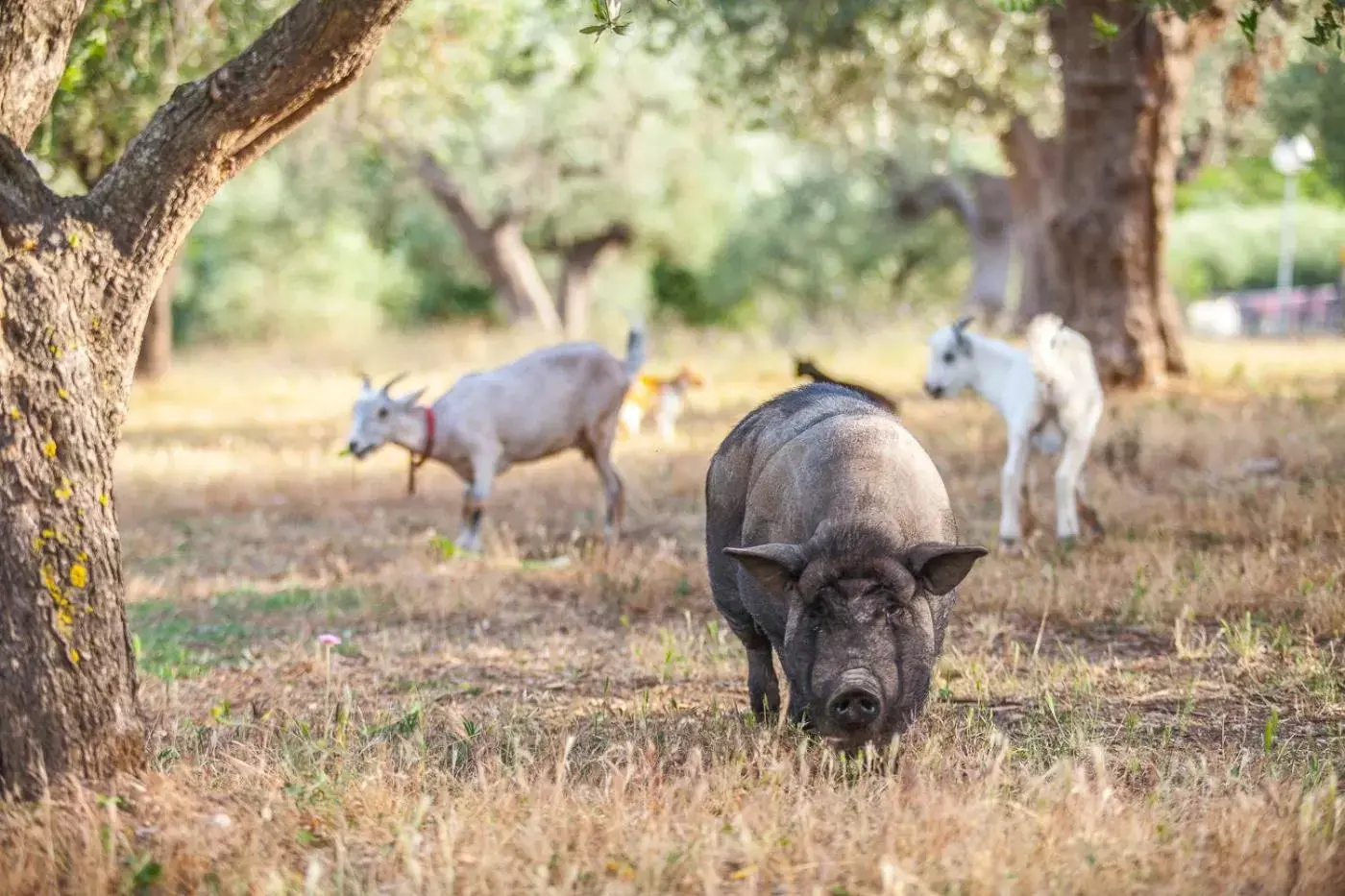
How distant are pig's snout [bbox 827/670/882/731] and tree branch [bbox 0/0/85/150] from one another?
10.4 ft

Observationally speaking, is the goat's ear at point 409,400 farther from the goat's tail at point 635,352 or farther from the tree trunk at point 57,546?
the tree trunk at point 57,546

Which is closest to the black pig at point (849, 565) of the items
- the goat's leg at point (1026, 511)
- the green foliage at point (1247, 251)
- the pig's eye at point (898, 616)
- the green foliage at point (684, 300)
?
the pig's eye at point (898, 616)

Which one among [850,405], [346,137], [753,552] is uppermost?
[346,137]

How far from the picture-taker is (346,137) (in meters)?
26.0

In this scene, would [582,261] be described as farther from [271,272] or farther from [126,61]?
[126,61]

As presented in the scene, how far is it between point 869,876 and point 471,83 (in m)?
19.5

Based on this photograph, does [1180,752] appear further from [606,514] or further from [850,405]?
[606,514]

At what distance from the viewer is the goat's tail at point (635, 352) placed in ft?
38.9

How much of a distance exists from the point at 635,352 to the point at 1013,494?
3.50 meters

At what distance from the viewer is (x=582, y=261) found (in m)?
40.4

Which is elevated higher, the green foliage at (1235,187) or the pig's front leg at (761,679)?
the green foliage at (1235,187)

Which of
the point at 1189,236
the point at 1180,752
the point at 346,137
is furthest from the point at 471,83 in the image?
the point at 1189,236

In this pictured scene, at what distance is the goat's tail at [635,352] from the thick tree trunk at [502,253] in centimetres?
2006

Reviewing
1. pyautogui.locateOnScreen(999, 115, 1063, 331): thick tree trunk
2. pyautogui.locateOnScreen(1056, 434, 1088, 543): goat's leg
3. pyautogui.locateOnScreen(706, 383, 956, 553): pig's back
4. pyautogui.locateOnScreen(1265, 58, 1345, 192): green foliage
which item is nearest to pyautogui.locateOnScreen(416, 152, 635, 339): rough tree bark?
pyautogui.locateOnScreen(999, 115, 1063, 331): thick tree trunk
